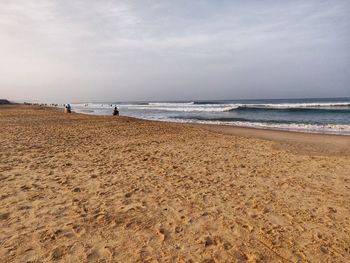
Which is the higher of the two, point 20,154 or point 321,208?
point 20,154

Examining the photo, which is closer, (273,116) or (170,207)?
(170,207)

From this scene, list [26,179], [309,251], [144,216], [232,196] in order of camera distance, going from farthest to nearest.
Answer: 1. [26,179]
2. [232,196]
3. [144,216]
4. [309,251]

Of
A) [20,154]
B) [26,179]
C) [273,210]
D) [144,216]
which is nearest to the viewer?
[144,216]

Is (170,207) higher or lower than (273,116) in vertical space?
higher

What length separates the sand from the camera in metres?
3.60

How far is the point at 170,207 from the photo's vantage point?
495cm

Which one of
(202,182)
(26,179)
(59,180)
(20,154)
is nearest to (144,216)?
(202,182)

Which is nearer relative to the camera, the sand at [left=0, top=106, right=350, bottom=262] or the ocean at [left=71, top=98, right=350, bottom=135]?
the sand at [left=0, top=106, right=350, bottom=262]

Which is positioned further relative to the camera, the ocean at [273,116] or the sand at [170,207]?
the ocean at [273,116]

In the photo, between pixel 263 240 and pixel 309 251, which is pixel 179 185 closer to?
pixel 263 240

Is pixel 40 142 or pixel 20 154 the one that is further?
pixel 40 142

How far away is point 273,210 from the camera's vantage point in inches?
195

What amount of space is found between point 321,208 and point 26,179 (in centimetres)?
Result: 604

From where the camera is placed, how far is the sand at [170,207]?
3.60 metres
